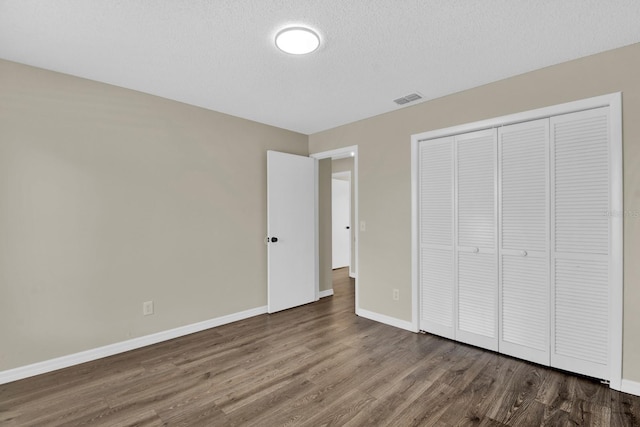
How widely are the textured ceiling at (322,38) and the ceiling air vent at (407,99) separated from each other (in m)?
0.09

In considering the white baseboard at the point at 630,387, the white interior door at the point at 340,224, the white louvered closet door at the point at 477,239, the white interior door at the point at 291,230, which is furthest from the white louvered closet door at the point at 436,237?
the white interior door at the point at 340,224

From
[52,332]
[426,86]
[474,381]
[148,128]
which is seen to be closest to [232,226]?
[148,128]

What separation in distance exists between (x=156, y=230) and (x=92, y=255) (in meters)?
0.56

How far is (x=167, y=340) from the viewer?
3096mm

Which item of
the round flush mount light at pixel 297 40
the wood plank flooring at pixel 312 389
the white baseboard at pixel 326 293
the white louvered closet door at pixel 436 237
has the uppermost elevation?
the round flush mount light at pixel 297 40

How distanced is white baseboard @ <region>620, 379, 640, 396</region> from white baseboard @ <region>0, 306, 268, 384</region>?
3.43 m

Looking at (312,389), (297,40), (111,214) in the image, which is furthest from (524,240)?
(111,214)

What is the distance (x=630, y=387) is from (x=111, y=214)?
431cm

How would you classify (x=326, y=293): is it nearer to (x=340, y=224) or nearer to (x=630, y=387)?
(x=340, y=224)

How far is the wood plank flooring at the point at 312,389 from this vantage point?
191 cm

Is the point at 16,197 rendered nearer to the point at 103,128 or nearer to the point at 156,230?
the point at 103,128

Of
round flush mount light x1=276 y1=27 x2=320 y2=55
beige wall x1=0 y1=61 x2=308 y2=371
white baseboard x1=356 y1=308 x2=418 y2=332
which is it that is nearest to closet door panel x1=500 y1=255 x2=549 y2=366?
white baseboard x1=356 y1=308 x2=418 y2=332

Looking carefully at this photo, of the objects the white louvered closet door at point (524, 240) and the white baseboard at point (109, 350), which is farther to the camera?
the white louvered closet door at point (524, 240)

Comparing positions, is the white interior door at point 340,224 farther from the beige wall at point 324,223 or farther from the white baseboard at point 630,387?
the white baseboard at point 630,387
